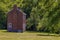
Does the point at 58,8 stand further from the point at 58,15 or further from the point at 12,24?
the point at 12,24

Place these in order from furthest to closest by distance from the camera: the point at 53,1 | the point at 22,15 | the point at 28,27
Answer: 1. the point at 28,27
2. the point at 22,15
3. the point at 53,1

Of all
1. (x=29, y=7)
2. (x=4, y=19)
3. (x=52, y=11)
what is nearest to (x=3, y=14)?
(x=4, y=19)

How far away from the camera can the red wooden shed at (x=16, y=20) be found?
70.7 metres

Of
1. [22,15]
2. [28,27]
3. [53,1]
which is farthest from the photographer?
[28,27]

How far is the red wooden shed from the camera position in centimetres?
7069

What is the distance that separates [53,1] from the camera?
39.3 metres

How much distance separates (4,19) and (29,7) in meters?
9.22

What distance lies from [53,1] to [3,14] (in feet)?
146

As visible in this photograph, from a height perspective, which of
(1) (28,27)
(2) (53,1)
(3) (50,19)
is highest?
(2) (53,1)

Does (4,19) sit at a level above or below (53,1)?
below

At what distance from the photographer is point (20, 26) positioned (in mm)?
71000

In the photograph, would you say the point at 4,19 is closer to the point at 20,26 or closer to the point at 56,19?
the point at 20,26

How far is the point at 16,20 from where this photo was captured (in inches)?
2822

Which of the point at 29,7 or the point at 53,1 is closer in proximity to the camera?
the point at 53,1
